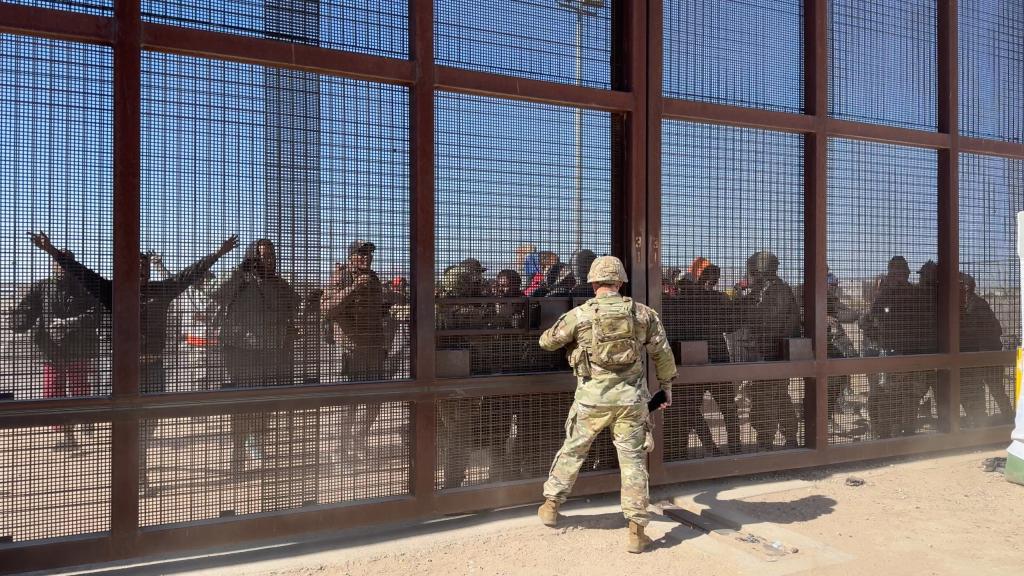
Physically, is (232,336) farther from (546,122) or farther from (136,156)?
(546,122)

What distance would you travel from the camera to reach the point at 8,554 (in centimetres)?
340

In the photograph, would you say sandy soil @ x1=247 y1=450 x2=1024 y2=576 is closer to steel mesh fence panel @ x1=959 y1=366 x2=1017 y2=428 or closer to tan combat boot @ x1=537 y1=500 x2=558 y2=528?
tan combat boot @ x1=537 y1=500 x2=558 y2=528

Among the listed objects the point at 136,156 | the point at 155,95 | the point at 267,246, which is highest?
the point at 155,95

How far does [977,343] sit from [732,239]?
284 cm

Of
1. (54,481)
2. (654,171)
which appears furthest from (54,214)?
(654,171)

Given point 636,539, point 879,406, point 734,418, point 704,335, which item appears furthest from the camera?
point 879,406

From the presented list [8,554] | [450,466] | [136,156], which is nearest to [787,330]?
[450,466]

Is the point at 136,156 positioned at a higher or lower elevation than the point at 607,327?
higher

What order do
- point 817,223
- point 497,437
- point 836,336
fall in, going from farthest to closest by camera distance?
point 836,336 → point 817,223 → point 497,437

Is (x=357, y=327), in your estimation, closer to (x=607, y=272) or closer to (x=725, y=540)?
(x=607, y=272)

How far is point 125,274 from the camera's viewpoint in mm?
3617

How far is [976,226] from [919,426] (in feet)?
6.24

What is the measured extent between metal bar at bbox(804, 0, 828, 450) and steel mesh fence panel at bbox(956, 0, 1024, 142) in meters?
1.68

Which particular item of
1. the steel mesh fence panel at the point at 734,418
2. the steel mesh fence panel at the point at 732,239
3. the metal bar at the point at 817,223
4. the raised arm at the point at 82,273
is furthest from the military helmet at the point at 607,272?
the raised arm at the point at 82,273
